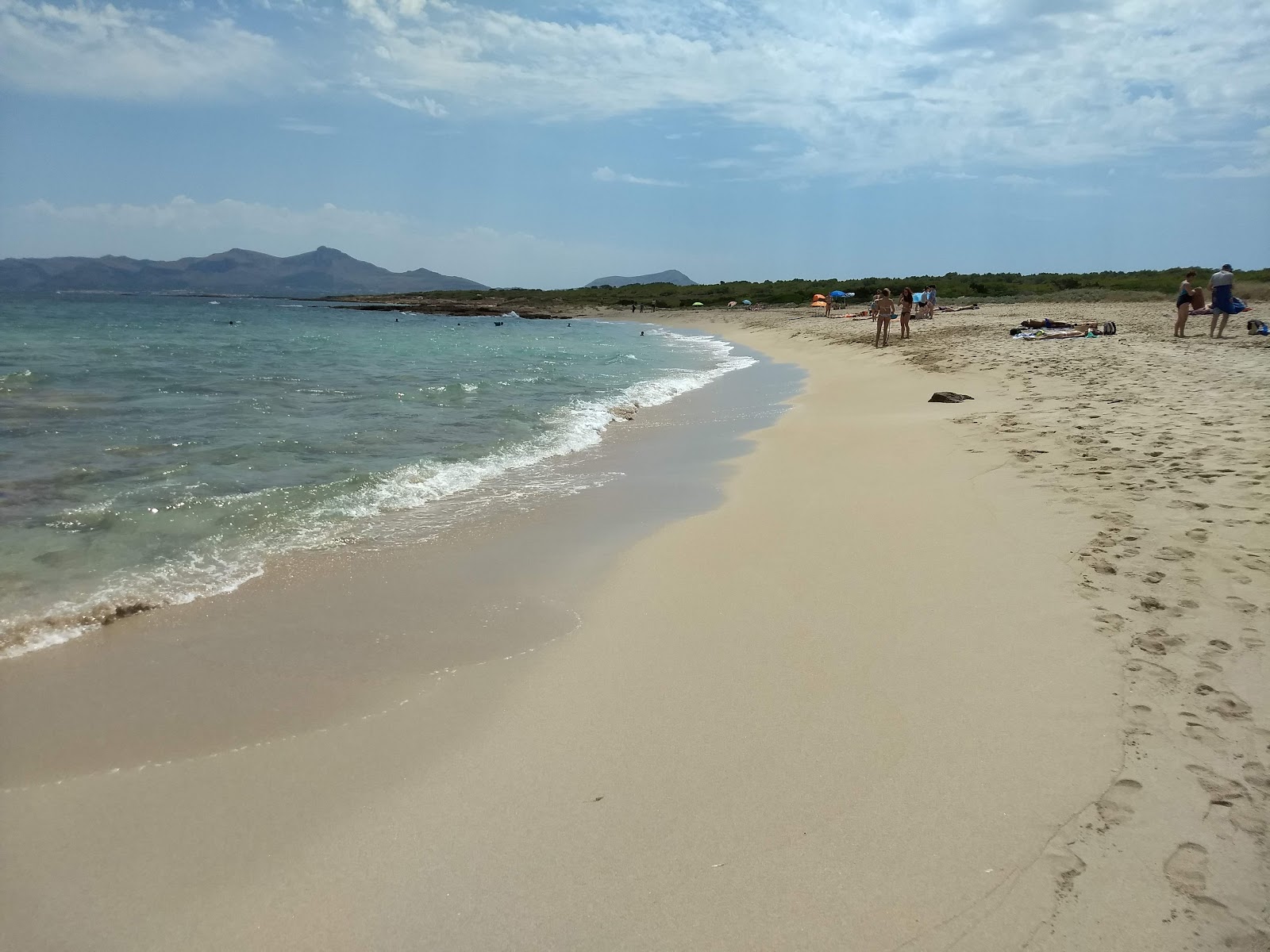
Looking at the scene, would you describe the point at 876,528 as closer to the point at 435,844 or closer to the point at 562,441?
the point at 435,844

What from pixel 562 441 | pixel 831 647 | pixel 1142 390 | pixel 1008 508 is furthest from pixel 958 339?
pixel 831 647

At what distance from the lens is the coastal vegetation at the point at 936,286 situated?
140 feet

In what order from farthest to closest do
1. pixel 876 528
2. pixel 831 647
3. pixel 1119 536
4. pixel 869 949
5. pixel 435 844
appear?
pixel 876 528 → pixel 1119 536 → pixel 831 647 → pixel 435 844 → pixel 869 949

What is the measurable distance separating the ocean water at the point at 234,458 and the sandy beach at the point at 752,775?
3.16 feet

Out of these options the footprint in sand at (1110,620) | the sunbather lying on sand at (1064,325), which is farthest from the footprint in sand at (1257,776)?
→ the sunbather lying on sand at (1064,325)

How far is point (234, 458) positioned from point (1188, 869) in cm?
889

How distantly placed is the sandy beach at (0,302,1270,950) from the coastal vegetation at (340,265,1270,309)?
23.7 meters

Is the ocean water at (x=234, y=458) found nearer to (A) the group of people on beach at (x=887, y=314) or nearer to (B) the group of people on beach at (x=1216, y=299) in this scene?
(A) the group of people on beach at (x=887, y=314)

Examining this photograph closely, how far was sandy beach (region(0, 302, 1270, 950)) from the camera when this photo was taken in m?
2.26

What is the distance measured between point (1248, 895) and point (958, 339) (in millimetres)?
21846

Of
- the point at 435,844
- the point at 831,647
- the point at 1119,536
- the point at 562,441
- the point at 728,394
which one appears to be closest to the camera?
the point at 435,844

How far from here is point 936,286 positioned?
59.8m

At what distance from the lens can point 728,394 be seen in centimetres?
1616

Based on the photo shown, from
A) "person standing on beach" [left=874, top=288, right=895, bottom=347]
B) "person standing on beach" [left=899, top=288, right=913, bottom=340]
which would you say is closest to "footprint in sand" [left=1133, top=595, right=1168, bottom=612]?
"person standing on beach" [left=874, top=288, right=895, bottom=347]
